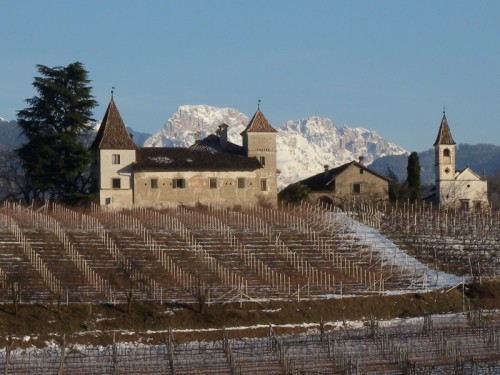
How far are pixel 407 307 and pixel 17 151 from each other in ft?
97.1

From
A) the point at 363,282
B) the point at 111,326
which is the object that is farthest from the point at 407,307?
the point at 111,326

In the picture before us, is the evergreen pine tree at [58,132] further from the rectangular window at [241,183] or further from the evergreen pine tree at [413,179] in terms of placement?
the evergreen pine tree at [413,179]

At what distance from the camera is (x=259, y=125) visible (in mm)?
76250

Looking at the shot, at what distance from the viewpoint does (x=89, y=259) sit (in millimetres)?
51312

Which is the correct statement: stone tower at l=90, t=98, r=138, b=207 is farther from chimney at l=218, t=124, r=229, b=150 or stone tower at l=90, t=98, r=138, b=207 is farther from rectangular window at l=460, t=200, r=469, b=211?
rectangular window at l=460, t=200, r=469, b=211

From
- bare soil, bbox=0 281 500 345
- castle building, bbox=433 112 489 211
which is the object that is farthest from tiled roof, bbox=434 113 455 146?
bare soil, bbox=0 281 500 345

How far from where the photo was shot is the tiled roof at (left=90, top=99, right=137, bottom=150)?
71812 millimetres

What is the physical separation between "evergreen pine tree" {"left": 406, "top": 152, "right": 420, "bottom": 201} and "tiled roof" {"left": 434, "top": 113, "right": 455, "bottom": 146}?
2.17m

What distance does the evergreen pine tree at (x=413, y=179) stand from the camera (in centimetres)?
8200

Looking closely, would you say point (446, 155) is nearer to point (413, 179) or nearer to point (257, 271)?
point (413, 179)

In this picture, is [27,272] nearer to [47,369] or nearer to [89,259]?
[89,259]

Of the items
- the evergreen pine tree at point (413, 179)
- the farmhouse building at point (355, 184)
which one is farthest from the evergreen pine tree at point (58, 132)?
the evergreen pine tree at point (413, 179)

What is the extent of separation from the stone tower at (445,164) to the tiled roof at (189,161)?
56.7 ft

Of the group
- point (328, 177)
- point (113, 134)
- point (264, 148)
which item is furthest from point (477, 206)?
point (113, 134)
